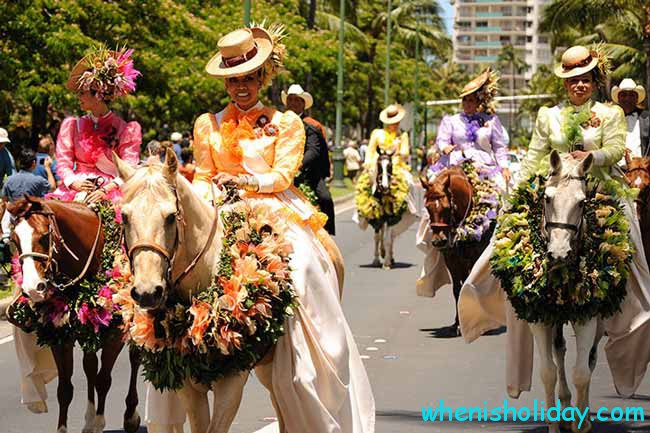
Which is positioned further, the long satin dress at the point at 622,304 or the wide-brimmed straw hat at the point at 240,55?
the long satin dress at the point at 622,304

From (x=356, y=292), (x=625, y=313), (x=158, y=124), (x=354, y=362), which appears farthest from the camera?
(x=158, y=124)

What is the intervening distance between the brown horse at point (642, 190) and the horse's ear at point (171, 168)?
21.3ft

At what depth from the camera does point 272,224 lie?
7.61 m

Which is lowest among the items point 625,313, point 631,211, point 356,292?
point 356,292

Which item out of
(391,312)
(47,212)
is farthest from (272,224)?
(391,312)

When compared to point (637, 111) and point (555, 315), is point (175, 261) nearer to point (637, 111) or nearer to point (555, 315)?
point (555, 315)

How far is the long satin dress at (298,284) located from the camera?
7484mm

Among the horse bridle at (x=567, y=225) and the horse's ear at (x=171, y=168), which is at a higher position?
the horse's ear at (x=171, y=168)

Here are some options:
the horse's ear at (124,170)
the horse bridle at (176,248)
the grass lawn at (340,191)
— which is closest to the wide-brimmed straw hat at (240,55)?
the horse bridle at (176,248)

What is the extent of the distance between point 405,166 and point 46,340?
13514mm

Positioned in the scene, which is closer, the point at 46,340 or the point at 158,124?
the point at 46,340

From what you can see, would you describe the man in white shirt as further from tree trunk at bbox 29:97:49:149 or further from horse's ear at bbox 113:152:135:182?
tree trunk at bbox 29:97:49:149

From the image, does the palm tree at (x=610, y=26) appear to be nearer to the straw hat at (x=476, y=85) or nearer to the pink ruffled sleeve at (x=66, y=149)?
the straw hat at (x=476, y=85)

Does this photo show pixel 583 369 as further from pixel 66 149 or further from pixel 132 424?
pixel 66 149
